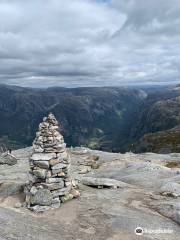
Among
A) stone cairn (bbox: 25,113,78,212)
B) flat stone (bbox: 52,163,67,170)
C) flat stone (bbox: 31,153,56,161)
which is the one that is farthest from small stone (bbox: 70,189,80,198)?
flat stone (bbox: 31,153,56,161)

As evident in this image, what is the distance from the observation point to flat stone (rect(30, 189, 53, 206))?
118ft

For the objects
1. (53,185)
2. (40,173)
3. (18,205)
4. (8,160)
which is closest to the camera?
(18,205)

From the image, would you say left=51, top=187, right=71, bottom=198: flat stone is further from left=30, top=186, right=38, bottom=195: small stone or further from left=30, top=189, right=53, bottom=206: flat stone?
left=30, top=186, right=38, bottom=195: small stone

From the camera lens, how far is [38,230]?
3023 cm

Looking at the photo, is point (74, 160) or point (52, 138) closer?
point (52, 138)

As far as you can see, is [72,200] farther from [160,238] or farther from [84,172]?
[84,172]

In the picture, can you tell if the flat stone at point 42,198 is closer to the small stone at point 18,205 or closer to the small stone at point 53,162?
the small stone at point 18,205

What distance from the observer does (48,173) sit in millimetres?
37562

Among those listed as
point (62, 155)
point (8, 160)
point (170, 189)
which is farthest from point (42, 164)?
point (8, 160)

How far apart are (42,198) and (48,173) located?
2951mm

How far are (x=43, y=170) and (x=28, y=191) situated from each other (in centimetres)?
324

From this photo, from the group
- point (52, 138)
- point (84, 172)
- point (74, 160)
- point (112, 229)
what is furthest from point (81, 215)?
point (74, 160)

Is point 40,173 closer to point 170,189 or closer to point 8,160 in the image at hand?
point 170,189

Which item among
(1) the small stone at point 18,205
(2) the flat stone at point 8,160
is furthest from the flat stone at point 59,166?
(2) the flat stone at point 8,160
